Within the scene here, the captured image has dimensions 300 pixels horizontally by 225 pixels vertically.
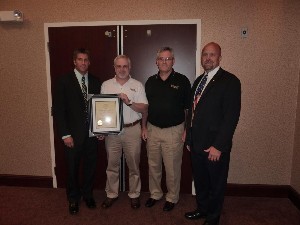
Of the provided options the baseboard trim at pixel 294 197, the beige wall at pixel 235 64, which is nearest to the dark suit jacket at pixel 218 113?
the beige wall at pixel 235 64

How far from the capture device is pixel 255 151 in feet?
10.5

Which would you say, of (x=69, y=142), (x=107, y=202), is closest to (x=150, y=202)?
(x=107, y=202)

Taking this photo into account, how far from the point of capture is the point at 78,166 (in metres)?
2.82

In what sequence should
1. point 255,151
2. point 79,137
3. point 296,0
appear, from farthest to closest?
point 255,151, point 296,0, point 79,137

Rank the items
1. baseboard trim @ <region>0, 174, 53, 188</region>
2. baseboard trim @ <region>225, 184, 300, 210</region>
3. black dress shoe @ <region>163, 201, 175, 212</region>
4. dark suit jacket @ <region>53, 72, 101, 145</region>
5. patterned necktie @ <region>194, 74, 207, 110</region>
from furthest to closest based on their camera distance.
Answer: baseboard trim @ <region>0, 174, 53, 188</region>
baseboard trim @ <region>225, 184, 300, 210</region>
black dress shoe @ <region>163, 201, 175, 212</region>
dark suit jacket @ <region>53, 72, 101, 145</region>
patterned necktie @ <region>194, 74, 207, 110</region>

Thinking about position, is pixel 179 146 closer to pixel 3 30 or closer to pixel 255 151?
pixel 255 151

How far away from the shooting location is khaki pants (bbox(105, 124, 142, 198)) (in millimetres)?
2807

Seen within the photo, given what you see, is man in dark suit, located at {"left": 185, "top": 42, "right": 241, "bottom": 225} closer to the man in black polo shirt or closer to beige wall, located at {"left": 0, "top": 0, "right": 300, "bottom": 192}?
the man in black polo shirt

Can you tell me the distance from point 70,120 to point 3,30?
1595 millimetres

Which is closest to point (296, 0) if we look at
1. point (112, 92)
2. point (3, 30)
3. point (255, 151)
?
point (255, 151)

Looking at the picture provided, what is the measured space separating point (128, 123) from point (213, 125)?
909 mm

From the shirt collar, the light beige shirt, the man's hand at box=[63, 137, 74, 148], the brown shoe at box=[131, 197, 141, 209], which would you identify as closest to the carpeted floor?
the brown shoe at box=[131, 197, 141, 209]

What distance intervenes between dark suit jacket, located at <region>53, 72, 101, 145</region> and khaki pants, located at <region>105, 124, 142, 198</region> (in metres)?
0.33

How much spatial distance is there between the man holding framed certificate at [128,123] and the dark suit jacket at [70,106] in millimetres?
287
